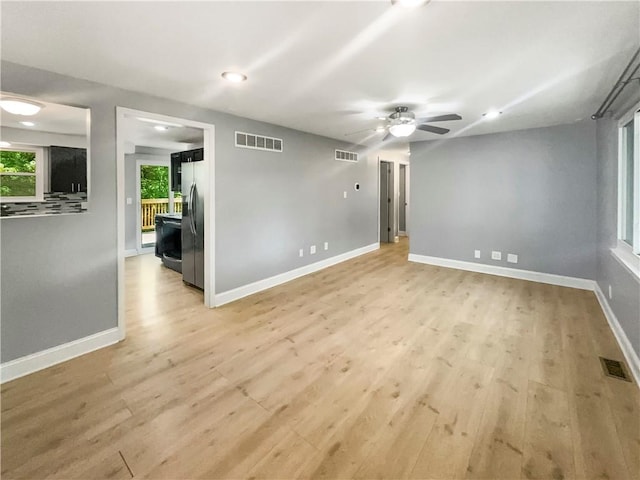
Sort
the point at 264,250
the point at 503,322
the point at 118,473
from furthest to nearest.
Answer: the point at 264,250 → the point at 503,322 → the point at 118,473

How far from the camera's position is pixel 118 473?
1541mm

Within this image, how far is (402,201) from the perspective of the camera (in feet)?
30.6

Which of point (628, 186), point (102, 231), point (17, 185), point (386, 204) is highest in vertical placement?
point (386, 204)

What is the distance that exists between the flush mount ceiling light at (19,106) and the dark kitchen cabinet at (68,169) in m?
0.29

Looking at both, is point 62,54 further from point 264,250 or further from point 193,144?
point 193,144

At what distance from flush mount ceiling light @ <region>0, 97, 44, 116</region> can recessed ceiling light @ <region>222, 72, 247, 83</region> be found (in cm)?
149

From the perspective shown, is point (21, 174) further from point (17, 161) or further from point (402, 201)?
point (402, 201)

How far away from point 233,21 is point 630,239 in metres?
4.14

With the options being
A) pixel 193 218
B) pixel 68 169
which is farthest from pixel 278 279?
pixel 68 169

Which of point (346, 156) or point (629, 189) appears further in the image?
point (346, 156)

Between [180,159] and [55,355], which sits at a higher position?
[180,159]

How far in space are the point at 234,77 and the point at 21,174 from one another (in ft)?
6.07

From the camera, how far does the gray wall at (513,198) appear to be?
4391mm

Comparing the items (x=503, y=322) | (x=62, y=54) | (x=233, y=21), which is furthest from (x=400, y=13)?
(x=503, y=322)
